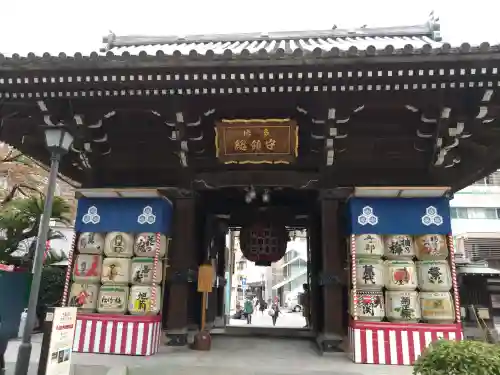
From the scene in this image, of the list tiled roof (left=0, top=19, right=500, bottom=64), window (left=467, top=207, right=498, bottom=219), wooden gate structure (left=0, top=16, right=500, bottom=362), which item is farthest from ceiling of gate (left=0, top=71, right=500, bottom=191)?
window (left=467, top=207, right=498, bottom=219)

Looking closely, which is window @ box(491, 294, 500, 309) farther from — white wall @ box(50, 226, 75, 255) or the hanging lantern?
white wall @ box(50, 226, 75, 255)

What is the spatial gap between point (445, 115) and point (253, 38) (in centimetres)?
686

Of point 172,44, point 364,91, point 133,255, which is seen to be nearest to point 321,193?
point 364,91

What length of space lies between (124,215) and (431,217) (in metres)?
6.33

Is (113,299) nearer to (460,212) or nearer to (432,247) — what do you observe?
(432,247)

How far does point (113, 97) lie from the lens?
21.2 ft

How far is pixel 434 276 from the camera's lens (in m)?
7.05

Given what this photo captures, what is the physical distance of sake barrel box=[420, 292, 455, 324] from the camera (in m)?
6.85

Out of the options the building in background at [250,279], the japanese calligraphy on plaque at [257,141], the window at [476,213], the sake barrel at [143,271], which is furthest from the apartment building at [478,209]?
the sake barrel at [143,271]

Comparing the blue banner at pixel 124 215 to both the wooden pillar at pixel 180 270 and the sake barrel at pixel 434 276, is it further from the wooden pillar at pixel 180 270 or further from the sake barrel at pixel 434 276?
the sake barrel at pixel 434 276

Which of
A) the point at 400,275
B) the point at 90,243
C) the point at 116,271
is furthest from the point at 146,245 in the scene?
the point at 400,275

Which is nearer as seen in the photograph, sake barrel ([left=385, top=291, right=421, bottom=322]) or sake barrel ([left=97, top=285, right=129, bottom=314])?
sake barrel ([left=385, top=291, right=421, bottom=322])

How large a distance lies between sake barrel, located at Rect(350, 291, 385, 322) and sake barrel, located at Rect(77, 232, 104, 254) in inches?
209

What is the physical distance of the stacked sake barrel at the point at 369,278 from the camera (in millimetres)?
6965
